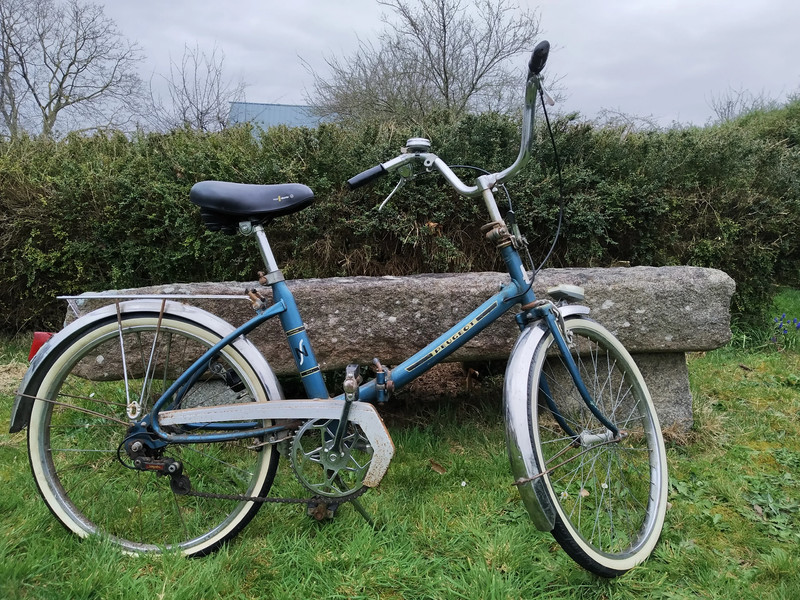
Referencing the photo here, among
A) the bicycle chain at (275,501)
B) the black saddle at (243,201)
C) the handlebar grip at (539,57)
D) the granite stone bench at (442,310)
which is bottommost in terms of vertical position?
the bicycle chain at (275,501)

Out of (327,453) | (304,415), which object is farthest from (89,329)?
(327,453)

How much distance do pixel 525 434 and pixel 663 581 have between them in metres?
0.69

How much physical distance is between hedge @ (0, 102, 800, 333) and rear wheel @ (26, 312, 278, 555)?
1.06m

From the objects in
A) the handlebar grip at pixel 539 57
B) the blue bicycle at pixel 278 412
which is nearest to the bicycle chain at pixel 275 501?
the blue bicycle at pixel 278 412

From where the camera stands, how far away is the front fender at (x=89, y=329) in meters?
1.71

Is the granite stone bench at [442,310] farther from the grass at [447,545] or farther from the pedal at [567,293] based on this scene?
the grass at [447,545]

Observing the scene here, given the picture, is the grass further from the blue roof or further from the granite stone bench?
the blue roof

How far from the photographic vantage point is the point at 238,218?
5.81 ft

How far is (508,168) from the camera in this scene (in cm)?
179

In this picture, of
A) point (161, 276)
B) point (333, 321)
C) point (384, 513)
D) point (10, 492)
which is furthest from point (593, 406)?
point (161, 276)

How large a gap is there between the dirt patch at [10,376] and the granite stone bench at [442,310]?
1.33 meters

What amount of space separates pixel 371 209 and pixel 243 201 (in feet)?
4.68

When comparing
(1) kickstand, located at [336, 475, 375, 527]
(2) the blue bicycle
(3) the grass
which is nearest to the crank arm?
(2) the blue bicycle

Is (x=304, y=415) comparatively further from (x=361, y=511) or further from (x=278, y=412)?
(x=361, y=511)
